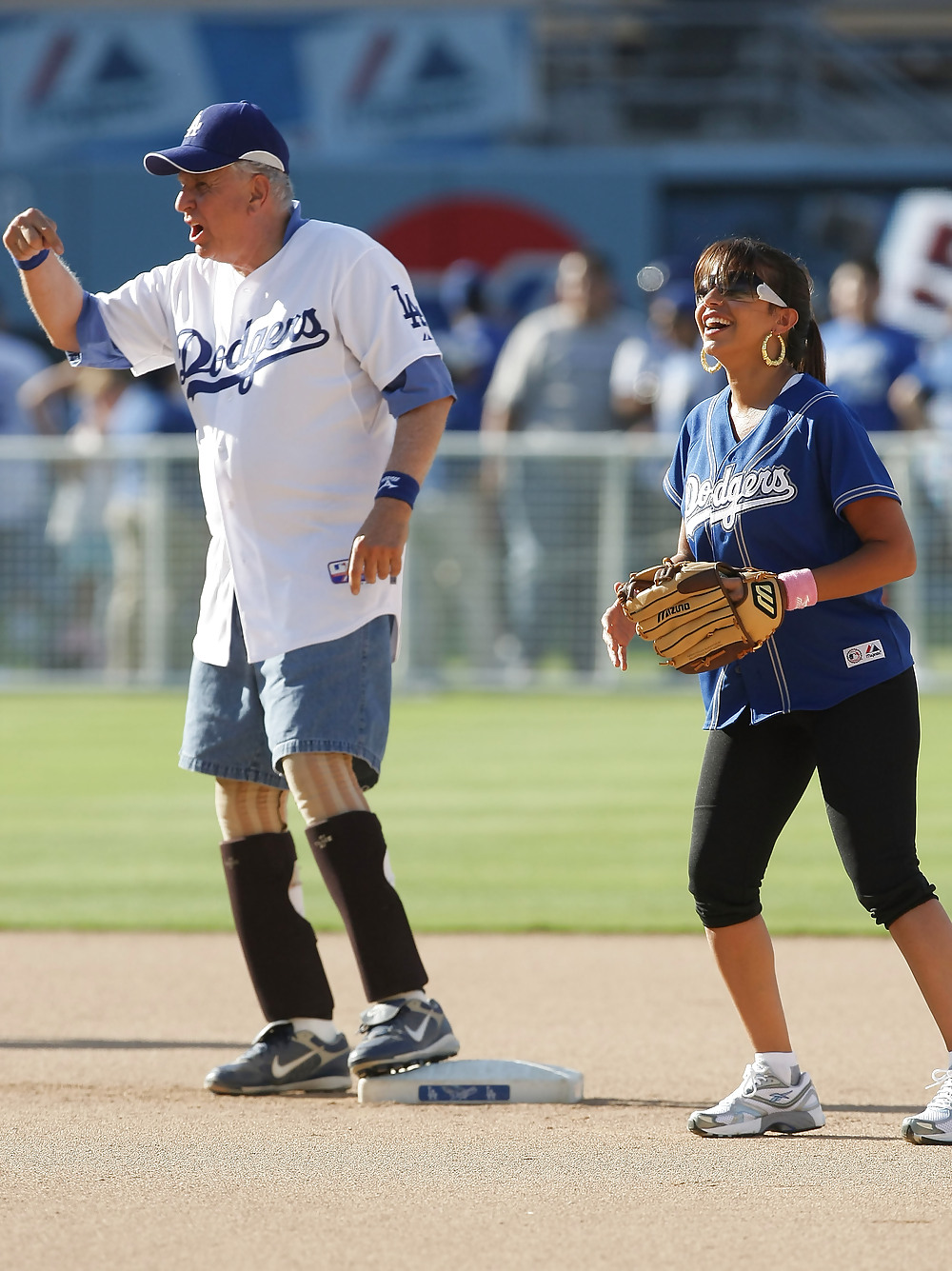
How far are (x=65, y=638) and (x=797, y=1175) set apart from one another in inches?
425

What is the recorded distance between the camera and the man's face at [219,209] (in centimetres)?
455

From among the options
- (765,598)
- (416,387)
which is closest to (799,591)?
(765,598)

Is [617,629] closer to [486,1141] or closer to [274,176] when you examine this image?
[486,1141]

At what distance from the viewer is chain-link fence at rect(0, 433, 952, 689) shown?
1329 centimetres

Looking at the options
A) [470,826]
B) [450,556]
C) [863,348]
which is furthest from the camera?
[450,556]

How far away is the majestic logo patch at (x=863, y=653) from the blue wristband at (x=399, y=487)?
3.40 feet

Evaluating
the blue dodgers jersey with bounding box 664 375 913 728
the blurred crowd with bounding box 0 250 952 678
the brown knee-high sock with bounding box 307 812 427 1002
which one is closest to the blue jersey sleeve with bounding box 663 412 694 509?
the blue dodgers jersey with bounding box 664 375 913 728

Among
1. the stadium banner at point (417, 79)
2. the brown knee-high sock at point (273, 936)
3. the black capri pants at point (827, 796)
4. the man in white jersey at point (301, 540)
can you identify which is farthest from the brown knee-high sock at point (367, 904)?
the stadium banner at point (417, 79)

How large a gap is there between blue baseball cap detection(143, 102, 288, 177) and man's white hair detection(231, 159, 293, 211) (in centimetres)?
2

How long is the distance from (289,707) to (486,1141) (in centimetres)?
108

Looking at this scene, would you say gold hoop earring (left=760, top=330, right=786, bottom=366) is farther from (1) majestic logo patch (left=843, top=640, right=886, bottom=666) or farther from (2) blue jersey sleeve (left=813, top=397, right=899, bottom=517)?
(1) majestic logo patch (left=843, top=640, right=886, bottom=666)

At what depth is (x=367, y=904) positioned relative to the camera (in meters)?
4.49

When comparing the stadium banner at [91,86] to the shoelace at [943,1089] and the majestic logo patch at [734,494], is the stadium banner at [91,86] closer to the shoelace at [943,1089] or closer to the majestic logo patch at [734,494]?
the majestic logo patch at [734,494]

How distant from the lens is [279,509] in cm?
452
